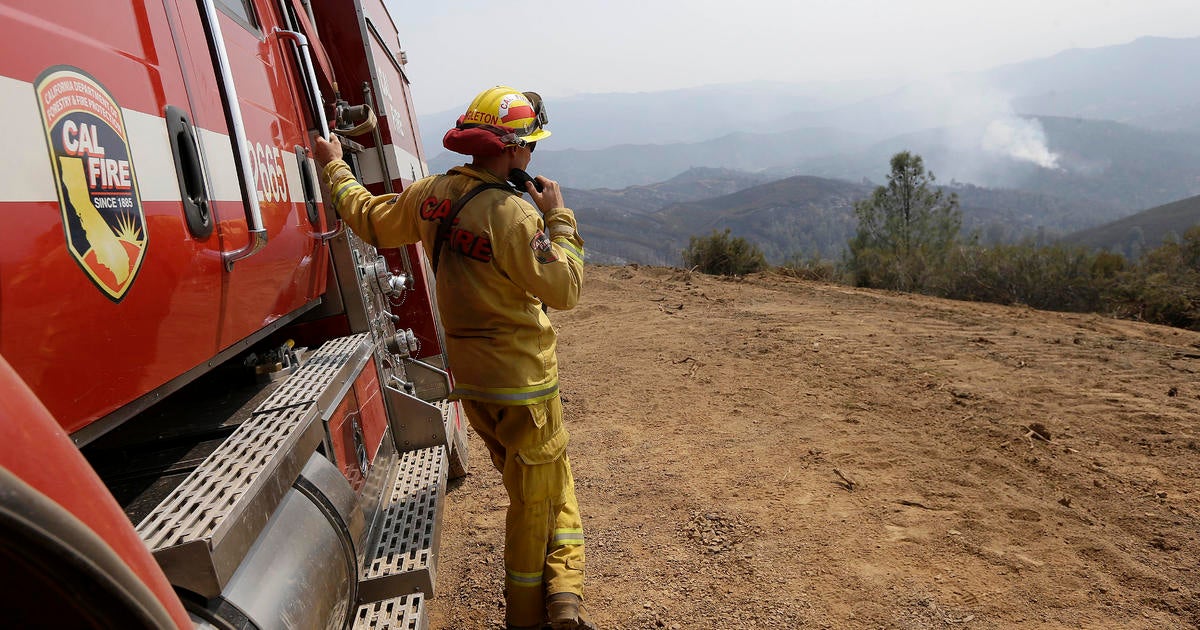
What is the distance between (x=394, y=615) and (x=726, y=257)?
13.7 meters

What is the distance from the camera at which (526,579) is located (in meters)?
2.72

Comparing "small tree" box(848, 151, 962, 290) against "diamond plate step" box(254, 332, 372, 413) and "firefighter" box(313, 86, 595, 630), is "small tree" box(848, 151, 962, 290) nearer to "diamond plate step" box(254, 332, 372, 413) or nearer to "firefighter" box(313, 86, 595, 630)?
"firefighter" box(313, 86, 595, 630)

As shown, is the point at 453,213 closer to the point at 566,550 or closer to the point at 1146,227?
the point at 566,550

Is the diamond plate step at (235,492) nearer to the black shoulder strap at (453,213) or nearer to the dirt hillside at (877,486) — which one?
the black shoulder strap at (453,213)

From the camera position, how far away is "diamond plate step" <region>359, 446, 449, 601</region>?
2326mm

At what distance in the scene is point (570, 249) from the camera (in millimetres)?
2578

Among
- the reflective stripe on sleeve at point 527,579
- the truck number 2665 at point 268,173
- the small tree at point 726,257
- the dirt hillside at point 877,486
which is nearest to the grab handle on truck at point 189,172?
the truck number 2665 at point 268,173

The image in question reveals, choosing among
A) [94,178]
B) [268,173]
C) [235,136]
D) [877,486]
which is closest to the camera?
[94,178]

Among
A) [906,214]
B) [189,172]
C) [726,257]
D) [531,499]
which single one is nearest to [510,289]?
[531,499]

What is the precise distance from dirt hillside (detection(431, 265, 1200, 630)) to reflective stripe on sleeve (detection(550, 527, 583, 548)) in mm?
445

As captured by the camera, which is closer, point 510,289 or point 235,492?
point 235,492

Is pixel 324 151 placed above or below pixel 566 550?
above

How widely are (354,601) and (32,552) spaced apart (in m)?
1.36

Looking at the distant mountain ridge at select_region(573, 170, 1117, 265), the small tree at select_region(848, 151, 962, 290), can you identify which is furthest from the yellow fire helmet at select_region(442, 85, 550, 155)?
the distant mountain ridge at select_region(573, 170, 1117, 265)
